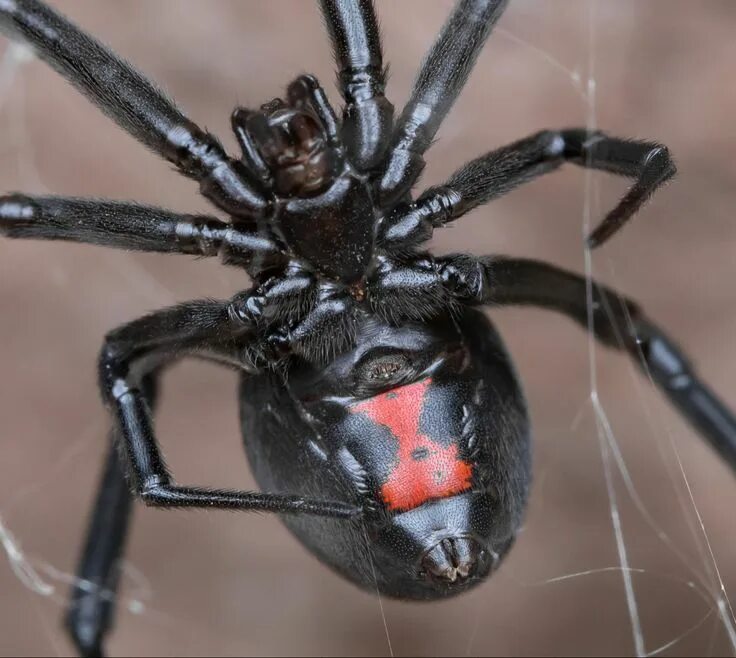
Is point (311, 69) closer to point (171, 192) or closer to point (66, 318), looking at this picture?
point (171, 192)

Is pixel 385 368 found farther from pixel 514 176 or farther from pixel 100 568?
pixel 100 568

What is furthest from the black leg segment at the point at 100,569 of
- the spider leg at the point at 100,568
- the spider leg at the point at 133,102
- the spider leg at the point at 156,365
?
the spider leg at the point at 133,102

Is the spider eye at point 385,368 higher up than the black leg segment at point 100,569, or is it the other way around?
the spider eye at point 385,368

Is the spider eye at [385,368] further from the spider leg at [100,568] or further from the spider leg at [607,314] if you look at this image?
the spider leg at [100,568]

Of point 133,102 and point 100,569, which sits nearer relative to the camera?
point 133,102

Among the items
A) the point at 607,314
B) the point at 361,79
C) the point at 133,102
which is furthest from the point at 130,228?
the point at 607,314

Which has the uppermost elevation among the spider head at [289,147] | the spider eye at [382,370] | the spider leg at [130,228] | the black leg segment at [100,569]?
the spider head at [289,147]

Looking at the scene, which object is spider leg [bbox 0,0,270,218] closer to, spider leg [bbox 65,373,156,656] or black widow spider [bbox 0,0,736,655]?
black widow spider [bbox 0,0,736,655]
